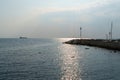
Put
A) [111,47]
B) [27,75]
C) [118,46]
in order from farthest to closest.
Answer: [111,47], [118,46], [27,75]

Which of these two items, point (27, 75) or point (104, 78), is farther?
point (27, 75)

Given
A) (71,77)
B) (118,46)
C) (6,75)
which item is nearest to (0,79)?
(6,75)

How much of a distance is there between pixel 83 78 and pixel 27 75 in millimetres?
8844

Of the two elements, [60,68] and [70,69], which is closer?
[70,69]

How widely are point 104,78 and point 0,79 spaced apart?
15116mm

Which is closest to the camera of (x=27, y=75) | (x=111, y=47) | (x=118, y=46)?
(x=27, y=75)

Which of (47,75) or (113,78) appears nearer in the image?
(113,78)

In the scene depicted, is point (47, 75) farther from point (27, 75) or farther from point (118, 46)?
point (118, 46)

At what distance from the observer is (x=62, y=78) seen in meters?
35.4

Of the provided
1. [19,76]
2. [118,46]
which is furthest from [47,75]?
[118,46]

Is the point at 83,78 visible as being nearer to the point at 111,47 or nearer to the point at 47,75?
the point at 47,75

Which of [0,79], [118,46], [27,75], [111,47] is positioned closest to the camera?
[0,79]

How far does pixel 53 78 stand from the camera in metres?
35.0

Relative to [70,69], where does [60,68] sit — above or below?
above
